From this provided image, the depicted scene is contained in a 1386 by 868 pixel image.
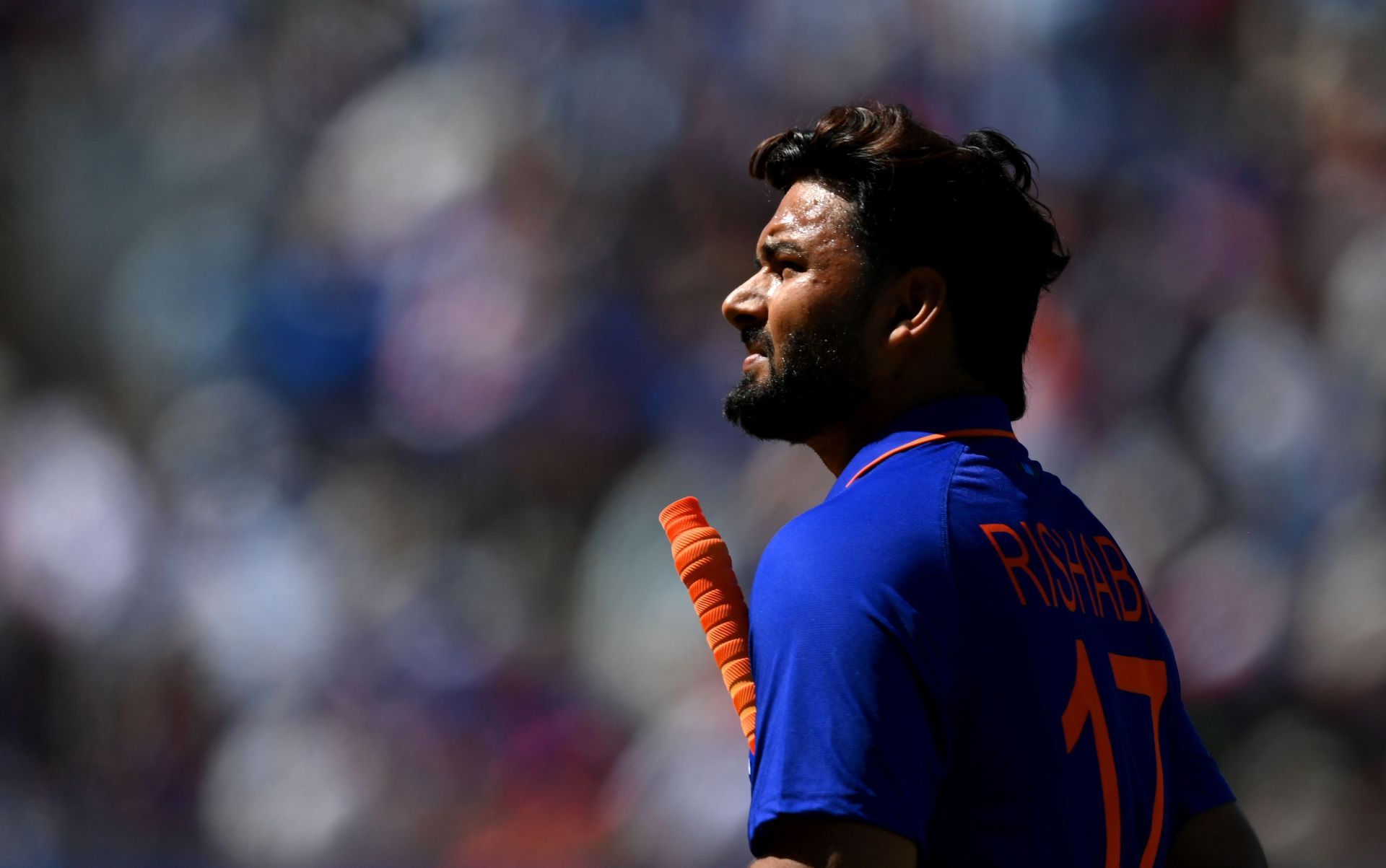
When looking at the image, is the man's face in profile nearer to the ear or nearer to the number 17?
the ear

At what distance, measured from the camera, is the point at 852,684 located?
3.99ft

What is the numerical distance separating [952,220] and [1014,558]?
1.37 ft

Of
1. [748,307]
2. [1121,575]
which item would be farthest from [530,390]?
[1121,575]

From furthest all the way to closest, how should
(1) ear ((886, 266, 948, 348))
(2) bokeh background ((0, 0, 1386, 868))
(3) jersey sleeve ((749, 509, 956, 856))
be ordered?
(2) bokeh background ((0, 0, 1386, 868))
(1) ear ((886, 266, 948, 348))
(3) jersey sleeve ((749, 509, 956, 856))

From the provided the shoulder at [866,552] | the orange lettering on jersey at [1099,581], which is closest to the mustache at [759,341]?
the shoulder at [866,552]

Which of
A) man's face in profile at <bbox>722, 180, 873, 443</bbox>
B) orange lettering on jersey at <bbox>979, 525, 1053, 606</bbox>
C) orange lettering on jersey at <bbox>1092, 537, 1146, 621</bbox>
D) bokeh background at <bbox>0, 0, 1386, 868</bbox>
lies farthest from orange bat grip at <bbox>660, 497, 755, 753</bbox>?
bokeh background at <bbox>0, 0, 1386, 868</bbox>

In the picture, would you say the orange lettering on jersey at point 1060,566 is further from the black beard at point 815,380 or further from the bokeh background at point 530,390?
the bokeh background at point 530,390

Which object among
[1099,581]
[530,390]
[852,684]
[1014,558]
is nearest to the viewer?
[852,684]

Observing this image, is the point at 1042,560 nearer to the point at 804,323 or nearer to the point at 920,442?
the point at 920,442

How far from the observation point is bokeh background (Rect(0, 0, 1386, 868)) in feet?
13.3

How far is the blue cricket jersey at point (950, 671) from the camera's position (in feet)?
3.99

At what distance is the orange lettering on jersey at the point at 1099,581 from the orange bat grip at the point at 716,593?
355mm

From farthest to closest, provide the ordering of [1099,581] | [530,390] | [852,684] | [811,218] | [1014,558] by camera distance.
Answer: [530,390], [811,218], [1099,581], [1014,558], [852,684]

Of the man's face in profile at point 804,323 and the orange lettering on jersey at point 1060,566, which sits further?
the man's face in profile at point 804,323
